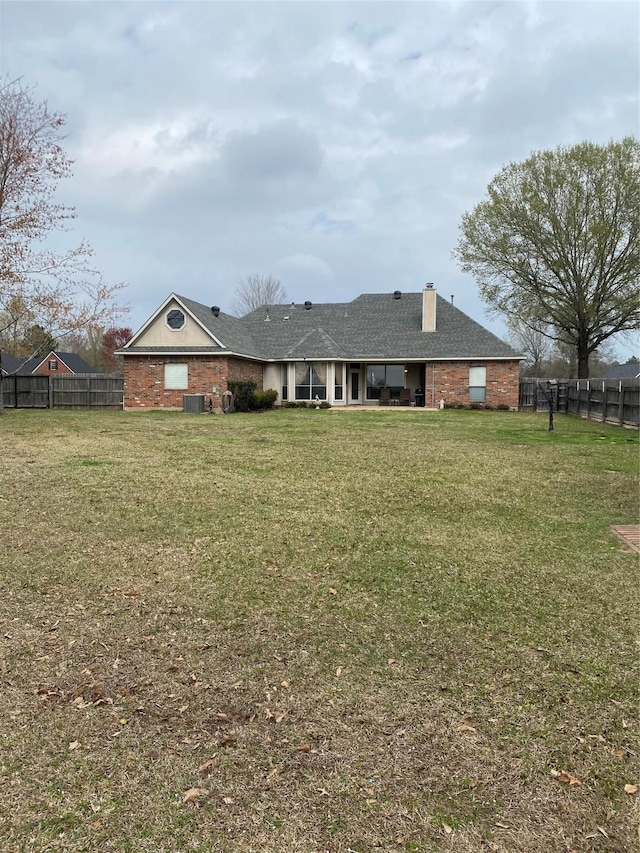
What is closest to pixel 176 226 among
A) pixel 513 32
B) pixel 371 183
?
pixel 371 183

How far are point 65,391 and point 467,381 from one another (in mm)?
19003

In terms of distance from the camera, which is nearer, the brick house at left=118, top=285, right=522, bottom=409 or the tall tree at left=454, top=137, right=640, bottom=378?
the brick house at left=118, top=285, right=522, bottom=409

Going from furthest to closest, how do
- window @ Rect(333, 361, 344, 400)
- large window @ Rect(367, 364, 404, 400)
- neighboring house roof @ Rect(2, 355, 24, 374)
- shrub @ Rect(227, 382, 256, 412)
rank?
neighboring house roof @ Rect(2, 355, 24, 374), large window @ Rect(367, 364, 404, 400), window @ Rect(333, 361, 344, 400), shrub @ Rect(227, 382, 256, 412)

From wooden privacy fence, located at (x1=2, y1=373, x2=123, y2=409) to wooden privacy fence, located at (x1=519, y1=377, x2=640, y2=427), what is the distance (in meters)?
19.0

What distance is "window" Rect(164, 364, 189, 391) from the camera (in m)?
23.6

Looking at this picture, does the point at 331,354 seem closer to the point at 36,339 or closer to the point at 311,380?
the point at 311,380

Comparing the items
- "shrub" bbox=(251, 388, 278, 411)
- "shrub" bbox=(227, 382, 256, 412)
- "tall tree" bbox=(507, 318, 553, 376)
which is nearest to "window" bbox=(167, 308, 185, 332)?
"shrub" bbox=(227, 382, 256, 412)

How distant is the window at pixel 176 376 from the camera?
77.3 ft

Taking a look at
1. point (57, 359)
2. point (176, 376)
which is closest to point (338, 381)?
point (176, 376)

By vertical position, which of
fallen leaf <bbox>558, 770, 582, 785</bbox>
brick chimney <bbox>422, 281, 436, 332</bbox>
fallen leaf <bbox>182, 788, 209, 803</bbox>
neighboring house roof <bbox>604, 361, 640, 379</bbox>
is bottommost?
fallen leaf <bbox>182, 788, 209, 803</bbox>

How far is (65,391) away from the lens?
25.3 meters

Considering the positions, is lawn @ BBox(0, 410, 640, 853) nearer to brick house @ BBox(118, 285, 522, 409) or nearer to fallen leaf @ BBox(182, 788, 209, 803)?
fallen leaf @ BBox(182, 788, 209, 803)

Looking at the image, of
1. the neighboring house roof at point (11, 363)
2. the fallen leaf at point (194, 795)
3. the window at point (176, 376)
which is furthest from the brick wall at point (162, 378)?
the neighboring house roof at point (11, 363)

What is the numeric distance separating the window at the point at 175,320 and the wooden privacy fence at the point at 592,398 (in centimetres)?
1522
